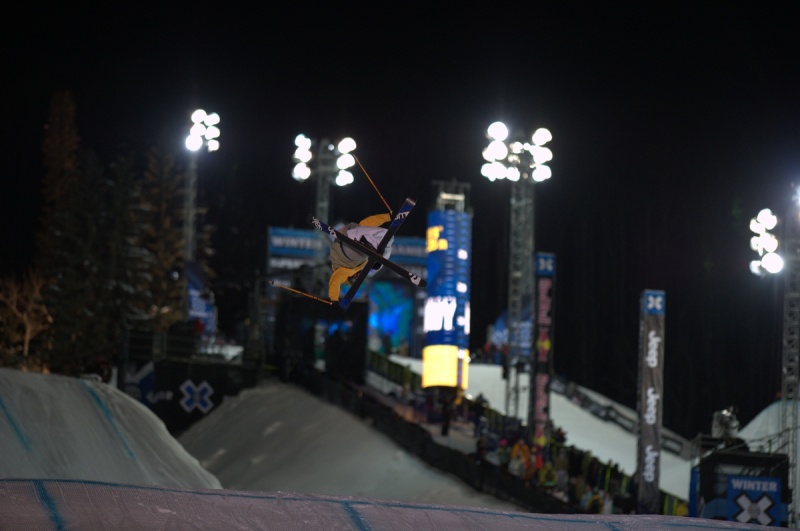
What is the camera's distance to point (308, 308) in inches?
1187

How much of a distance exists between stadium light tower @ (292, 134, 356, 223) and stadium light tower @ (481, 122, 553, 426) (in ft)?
12.2

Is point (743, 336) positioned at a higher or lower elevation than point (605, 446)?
higher

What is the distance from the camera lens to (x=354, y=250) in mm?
8758

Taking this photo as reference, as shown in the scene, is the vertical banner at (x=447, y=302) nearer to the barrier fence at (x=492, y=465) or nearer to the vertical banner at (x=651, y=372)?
the barrier fence at (x=492, y=465)

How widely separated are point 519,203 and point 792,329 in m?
11.4

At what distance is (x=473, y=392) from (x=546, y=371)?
960cm

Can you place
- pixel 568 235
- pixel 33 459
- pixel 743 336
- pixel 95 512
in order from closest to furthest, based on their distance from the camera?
pixel 95 512 → pixel 33 459 → pixel 743 336 → pixel 568 235

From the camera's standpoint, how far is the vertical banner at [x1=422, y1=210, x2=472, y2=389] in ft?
94.9

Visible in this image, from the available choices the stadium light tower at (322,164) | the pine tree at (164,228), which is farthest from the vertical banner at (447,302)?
the pine tree at (164,228)

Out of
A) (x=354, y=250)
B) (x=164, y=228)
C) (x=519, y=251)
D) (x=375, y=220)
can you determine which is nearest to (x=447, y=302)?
(x=519, y=251)

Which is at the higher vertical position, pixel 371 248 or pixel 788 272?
pixel 788 272

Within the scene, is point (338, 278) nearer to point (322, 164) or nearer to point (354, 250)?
point (354, 250)

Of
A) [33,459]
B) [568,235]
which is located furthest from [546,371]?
[568,235]

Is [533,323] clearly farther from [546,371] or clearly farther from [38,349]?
[38,349]
